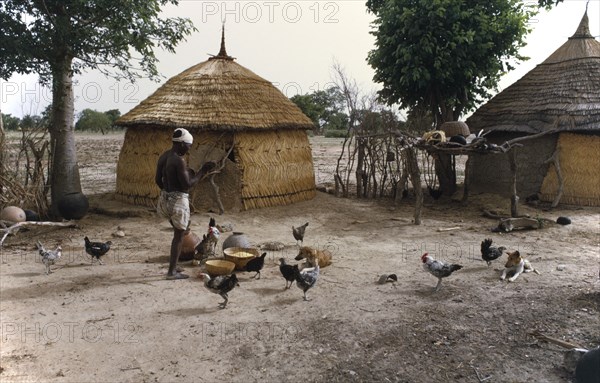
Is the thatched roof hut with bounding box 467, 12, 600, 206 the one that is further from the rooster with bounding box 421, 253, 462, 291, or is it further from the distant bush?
the distant bush

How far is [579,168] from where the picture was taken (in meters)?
11.5

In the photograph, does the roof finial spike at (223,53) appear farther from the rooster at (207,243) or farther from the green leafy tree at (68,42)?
the rooster at (207,243)

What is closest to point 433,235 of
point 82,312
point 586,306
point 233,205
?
point 586,306

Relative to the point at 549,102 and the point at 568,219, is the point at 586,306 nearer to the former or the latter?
the point at 568,219

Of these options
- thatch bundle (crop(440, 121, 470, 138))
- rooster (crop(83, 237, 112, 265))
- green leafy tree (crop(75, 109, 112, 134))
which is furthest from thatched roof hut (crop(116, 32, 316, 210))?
green leafy tree (crop(75, 109, 112, 134))

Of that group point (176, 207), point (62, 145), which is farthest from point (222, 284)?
point (62, 145)

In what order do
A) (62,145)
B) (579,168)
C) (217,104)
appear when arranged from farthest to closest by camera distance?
(579,168) < (217,104) < (62,145)

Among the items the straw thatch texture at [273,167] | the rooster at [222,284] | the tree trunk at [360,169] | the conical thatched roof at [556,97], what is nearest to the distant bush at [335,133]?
the conical thatched roof at [556,97]

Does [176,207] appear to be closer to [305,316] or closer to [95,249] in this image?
[95,249]

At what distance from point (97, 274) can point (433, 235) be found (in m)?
5.85

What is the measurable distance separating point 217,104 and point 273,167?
76.2 inches

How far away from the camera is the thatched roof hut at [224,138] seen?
34.7 ft

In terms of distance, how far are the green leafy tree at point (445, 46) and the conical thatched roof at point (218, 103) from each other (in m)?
2.85

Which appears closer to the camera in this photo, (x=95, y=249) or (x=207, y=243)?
(x=95, y=249)
